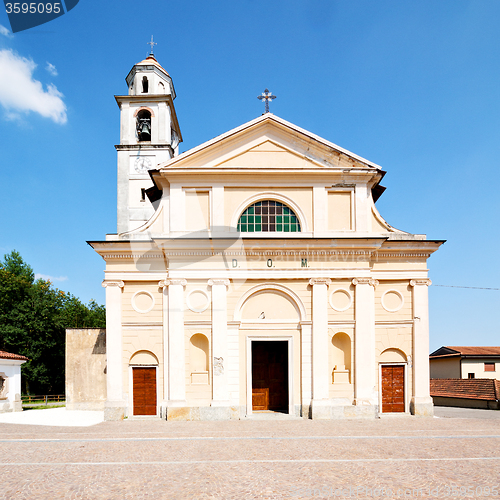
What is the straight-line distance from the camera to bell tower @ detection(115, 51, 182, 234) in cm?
2562

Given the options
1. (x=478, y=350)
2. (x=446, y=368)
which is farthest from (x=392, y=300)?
(x=478, y=350)

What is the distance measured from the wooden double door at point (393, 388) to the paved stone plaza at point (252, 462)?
2.67 m

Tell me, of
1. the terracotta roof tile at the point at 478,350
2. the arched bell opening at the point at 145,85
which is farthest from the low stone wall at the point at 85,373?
the terracotta roof tile at the point at 478,350

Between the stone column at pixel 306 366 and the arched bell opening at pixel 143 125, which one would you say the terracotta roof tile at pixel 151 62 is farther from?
the stone column at pixel 306 366

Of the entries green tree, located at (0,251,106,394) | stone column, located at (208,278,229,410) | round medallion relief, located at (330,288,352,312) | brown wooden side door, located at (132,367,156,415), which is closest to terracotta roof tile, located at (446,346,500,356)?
round medallion relief, located at (330,288,352,312)

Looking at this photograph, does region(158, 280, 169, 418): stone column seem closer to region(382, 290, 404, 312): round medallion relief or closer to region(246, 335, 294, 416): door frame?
region(246, 335, 294, 416): door frame

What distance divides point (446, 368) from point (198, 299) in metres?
22.9

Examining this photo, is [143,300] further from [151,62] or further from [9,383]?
[151,62]

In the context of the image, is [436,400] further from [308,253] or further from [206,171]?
[206,171]

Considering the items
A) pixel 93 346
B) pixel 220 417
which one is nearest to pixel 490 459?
pixel 220 417

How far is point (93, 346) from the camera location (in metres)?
20.2

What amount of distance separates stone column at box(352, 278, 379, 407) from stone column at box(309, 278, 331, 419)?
42.6 inches

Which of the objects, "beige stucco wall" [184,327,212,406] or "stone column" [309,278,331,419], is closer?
"stone column" [309,278,331,419]

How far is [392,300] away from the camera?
16922 mm
